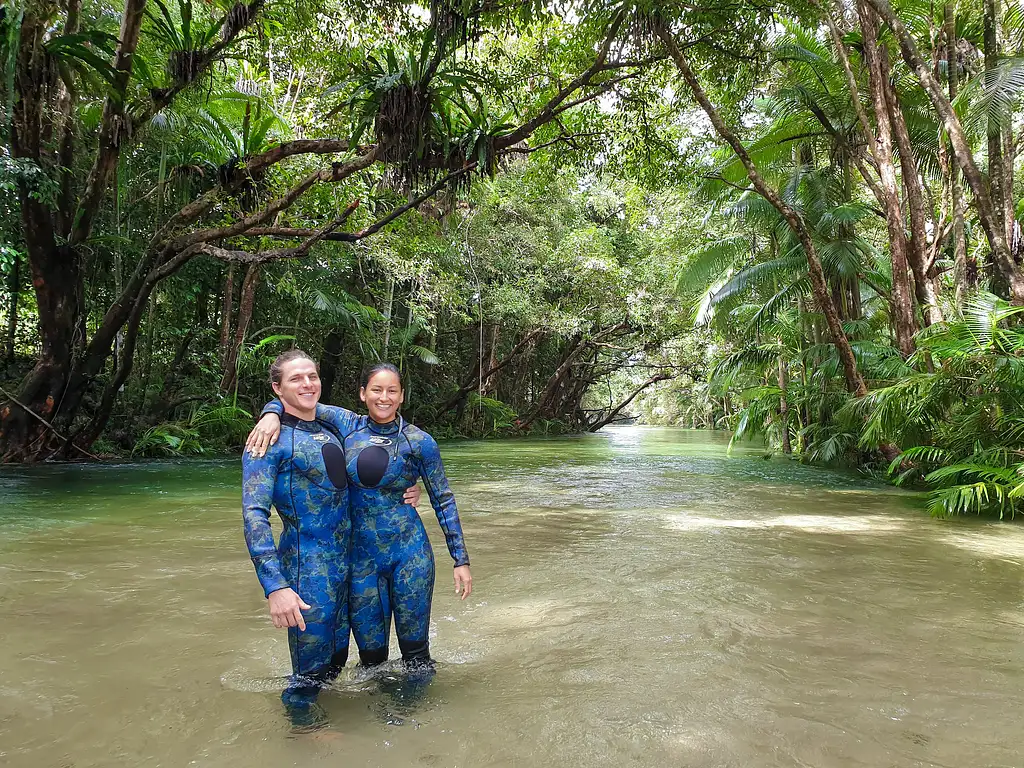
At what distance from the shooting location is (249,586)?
4.65 m

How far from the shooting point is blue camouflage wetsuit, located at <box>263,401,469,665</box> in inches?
111

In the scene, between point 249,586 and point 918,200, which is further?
point 918,200

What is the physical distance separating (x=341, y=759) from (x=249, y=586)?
2613mm

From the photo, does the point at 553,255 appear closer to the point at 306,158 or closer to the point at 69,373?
the point at 306,158

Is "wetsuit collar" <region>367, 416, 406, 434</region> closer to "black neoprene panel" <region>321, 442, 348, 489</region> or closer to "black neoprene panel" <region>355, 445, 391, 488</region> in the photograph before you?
"black neoprene panel" <region>355, 445, 391, 488</region>

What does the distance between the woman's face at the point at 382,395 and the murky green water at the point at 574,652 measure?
1123 mm

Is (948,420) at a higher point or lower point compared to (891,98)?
lower

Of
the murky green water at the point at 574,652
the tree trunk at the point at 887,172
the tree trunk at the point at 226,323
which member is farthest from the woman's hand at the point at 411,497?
the tree trunk at the point at 226,323

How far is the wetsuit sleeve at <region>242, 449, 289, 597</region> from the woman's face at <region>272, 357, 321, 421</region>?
21cm

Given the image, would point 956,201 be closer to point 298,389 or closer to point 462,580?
point 462,580

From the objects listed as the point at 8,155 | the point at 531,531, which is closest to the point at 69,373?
the point at 8,155

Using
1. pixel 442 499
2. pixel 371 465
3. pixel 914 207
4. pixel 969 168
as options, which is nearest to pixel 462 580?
pixel 442 499

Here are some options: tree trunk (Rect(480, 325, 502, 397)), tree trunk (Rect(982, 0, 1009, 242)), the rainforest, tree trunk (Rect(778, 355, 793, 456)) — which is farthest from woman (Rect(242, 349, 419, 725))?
tree trunk (Rect(480, 325, 502, 397))

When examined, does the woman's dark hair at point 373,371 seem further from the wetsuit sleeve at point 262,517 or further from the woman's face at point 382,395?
the wetsuit sleeve at point 262,517
